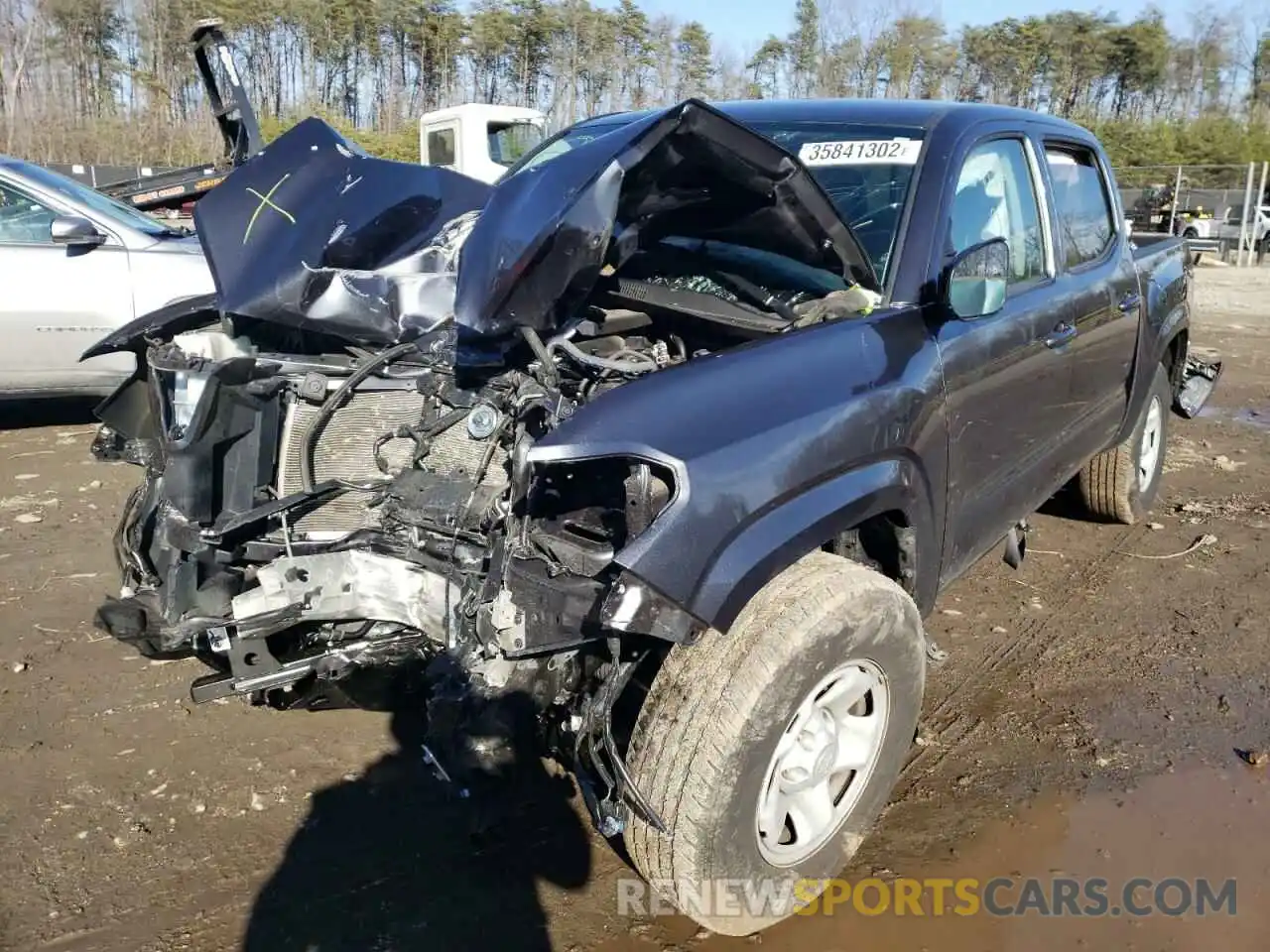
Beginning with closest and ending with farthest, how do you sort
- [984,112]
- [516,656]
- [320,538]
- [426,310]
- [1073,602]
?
[516,656]
[320,538]
[426,310]
[984,112]
[1073,602]

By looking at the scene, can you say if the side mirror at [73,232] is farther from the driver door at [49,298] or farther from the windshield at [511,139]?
the windshield at [511,139]

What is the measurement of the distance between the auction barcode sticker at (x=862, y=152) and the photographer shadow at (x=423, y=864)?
2062mm

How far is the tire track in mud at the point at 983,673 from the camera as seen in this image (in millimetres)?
3215

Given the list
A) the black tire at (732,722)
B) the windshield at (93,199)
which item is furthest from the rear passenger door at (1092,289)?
the windshield at (93,199)

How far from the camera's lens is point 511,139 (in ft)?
48.1

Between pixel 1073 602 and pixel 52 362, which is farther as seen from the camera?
pixel 52 362

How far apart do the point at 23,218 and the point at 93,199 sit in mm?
464

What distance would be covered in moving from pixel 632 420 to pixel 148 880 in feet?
6.05

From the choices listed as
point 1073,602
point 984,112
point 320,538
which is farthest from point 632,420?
point 1073,602

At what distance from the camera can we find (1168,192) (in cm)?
2444

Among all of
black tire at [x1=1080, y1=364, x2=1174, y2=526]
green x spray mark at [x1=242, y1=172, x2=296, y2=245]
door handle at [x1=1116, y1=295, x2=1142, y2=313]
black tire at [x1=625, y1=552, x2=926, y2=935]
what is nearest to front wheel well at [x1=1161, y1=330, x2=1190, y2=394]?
black tire at [x1=1080, y1=364, x2=1174, y2=526]

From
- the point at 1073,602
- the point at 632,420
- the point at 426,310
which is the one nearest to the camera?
the point at 632,420

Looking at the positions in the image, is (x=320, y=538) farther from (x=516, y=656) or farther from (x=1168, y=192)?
(x=1168, y=192)

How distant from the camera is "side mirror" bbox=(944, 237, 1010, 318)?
272 centimetres
